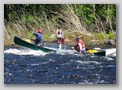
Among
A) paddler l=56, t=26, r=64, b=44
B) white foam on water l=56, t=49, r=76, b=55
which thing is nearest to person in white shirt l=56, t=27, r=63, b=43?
paddler l=56, t=26, r=64, b=44

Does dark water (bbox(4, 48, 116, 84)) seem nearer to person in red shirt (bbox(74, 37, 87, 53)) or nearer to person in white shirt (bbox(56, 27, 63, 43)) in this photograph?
person in red shirt (bbox(74, 37, 87, 53))

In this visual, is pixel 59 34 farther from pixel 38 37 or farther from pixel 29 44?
pixel 29 44

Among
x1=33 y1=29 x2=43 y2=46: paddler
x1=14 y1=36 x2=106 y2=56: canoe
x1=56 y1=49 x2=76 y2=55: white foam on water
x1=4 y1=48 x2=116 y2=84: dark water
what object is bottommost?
x1=4 y1=48 x2=116 y2=84: dark water

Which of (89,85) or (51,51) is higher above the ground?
(51,51)

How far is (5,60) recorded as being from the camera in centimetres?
461

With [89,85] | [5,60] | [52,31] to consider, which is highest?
[52,31]

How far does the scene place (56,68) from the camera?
15.2 ft

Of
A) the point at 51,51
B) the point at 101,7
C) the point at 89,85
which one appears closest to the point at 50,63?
the point at 51,51

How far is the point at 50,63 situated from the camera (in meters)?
4.66

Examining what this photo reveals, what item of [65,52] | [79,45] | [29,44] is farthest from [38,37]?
[79,45]

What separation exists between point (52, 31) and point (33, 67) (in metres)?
0.47

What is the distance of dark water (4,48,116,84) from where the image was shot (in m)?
4.61

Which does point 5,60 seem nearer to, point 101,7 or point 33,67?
point 33,67

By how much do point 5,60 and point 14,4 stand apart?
645mm
